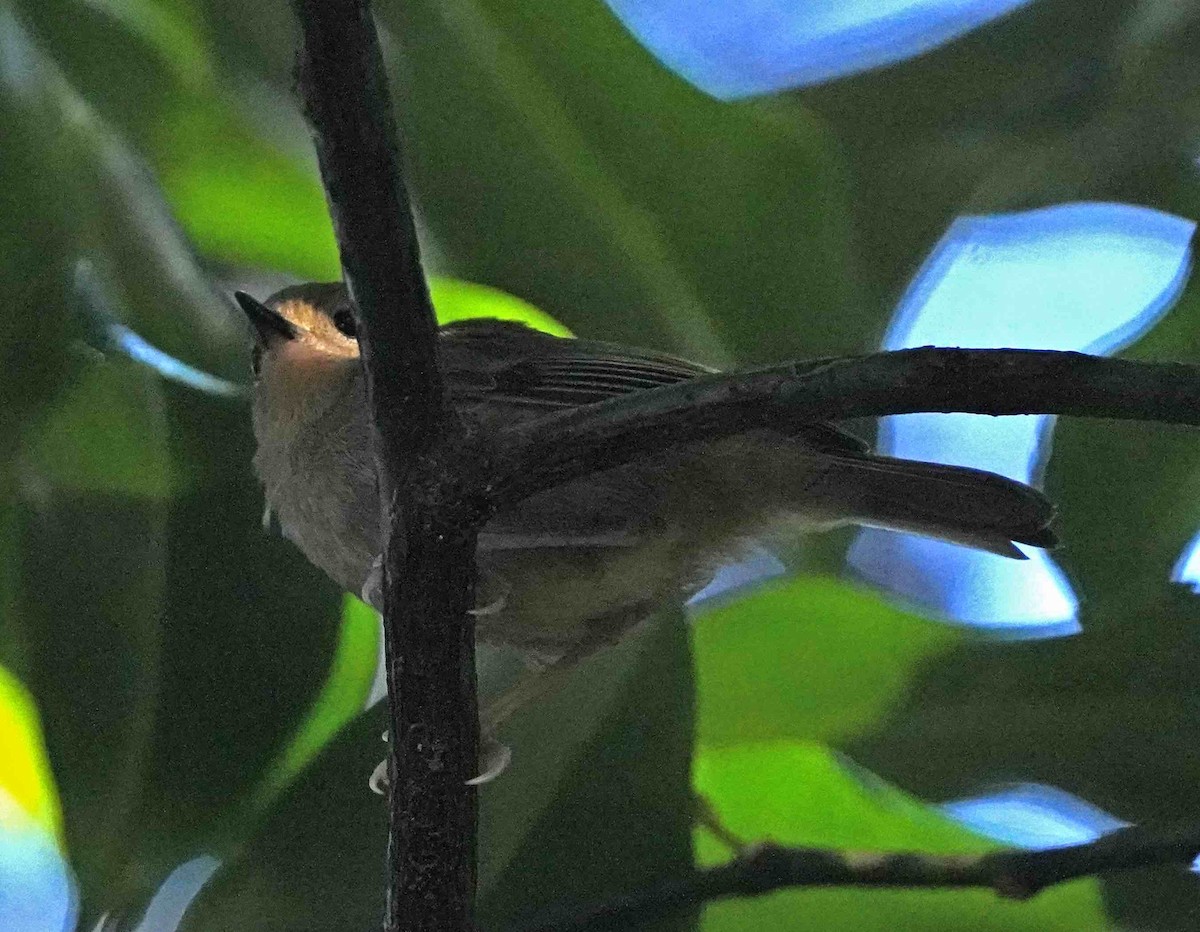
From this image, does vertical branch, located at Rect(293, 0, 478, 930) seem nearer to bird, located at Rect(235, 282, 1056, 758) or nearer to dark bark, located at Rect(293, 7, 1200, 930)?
dark bark, located at Rect(293, 7, 1200, 930)

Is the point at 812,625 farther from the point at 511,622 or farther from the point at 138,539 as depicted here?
the point at 138,539

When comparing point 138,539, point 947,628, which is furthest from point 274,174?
point 947,628

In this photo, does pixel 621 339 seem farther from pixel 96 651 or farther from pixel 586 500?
pixel 96 651

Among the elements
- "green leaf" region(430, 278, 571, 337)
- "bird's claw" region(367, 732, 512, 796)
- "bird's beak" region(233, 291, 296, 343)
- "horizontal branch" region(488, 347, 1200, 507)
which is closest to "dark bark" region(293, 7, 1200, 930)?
"horizontal branch" region(488, 347, 1200, 507)

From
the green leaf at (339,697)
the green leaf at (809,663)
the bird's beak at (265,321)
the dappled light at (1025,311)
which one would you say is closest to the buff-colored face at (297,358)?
the bird's beak at (265,321)

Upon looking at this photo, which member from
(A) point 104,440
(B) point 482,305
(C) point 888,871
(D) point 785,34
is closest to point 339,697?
(A) point 104,440

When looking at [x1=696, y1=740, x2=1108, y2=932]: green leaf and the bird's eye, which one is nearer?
[x1=696, y1=740, x2=1108, y2=932]: green leaf
